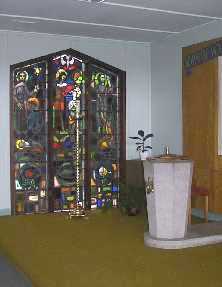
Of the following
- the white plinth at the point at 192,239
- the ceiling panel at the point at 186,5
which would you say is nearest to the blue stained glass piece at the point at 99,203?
the white plinth at the point at 192,239

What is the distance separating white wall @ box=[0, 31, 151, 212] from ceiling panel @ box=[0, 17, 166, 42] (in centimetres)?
18

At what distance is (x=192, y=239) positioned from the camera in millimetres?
5250

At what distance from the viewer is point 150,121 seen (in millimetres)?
8672

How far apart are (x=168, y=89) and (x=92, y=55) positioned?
149 cm

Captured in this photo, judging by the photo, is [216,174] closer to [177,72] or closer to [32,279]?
[177,72]

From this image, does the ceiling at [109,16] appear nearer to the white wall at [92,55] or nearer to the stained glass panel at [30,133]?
the white wall at [92,55]

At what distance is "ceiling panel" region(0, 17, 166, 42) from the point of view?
704 centimetres

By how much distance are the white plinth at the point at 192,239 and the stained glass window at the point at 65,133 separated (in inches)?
96.1

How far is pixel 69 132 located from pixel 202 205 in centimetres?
262

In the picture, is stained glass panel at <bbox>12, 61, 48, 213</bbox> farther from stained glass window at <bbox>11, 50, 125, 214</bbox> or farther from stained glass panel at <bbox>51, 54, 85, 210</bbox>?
stained glass panel at <bbox>51, 54, 85, 210</bbox>

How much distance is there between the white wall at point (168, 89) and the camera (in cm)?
779

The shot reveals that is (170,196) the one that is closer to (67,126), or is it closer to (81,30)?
(67,126)

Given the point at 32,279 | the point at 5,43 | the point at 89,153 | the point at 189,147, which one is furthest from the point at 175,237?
the point at 5,43

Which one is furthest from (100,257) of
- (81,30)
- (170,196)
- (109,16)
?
(81,30)
